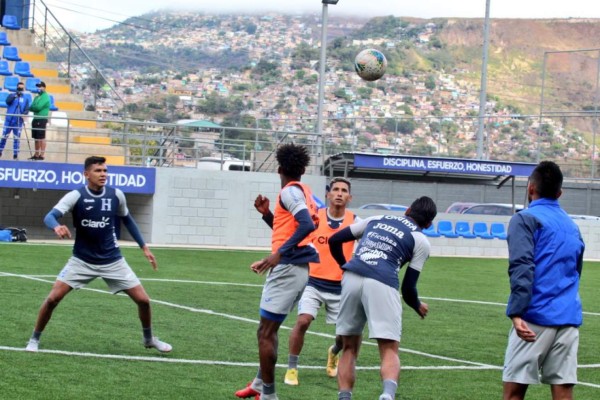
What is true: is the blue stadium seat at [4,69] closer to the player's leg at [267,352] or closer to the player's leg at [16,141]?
the player's leg at [16,141]

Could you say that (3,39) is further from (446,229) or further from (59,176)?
(446,229)

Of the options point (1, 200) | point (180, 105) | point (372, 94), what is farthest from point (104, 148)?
point (180, 105)

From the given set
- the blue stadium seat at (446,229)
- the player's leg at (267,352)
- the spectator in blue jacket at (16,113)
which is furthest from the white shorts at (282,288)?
the blue stadium seat at (446,229)

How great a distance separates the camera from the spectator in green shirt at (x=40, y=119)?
29.5 metres

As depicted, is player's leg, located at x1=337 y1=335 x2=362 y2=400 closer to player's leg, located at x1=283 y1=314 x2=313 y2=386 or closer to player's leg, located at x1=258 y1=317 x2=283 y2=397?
player's leg, located at x1=258 y1=317 x2=283 y2=397

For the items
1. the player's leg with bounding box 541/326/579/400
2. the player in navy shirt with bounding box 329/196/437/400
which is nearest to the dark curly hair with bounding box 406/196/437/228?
the player in navy shirt with bounding box 329/196/437/400

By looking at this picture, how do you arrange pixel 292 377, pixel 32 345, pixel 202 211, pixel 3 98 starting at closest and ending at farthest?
pixel 292 377, pixel 32 345, pixel 202 211, pixel 3 98

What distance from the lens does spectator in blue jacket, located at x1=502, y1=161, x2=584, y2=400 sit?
700 cm

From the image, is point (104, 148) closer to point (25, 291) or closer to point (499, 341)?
point (25, 291)

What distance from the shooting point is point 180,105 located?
264ft

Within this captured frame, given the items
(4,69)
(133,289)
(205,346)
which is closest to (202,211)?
(4,69)

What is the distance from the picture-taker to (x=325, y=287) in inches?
412

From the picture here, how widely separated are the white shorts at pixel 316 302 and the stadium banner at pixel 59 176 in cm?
1921

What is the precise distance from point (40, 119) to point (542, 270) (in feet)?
80.2
